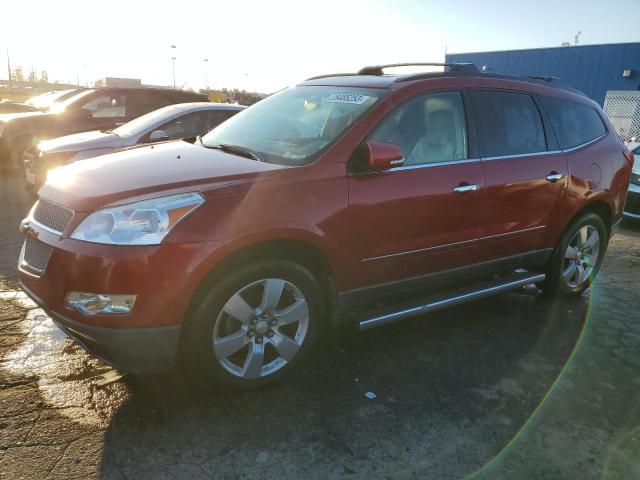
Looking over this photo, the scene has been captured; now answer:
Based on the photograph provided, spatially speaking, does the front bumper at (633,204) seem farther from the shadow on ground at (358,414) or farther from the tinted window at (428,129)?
the tinted window at (428,129)

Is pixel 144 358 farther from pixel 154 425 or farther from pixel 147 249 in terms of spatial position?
pixel 147 249

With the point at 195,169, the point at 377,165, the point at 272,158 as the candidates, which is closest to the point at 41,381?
the point at 195,169

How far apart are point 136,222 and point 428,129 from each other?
204 centimetres

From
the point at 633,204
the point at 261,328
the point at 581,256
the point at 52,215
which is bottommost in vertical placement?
the point at 633,204

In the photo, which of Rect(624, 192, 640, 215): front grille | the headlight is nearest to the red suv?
the headlight

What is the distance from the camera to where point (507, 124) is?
3.98 meters

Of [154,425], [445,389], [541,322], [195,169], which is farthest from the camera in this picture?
[541,322]

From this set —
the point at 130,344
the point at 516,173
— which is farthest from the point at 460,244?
the point at 130,344

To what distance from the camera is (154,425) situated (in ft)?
8.74

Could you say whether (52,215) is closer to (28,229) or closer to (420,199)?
(28,229)

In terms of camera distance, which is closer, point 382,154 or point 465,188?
point 382,154

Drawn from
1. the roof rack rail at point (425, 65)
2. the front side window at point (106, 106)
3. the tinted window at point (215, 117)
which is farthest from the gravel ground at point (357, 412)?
the front side window at point (106, 106)

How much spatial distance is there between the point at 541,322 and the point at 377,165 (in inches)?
87.8

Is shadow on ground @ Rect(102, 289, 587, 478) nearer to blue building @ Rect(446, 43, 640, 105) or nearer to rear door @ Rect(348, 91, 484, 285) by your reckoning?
rear door @ Rect(348, 91, 484, 285)
